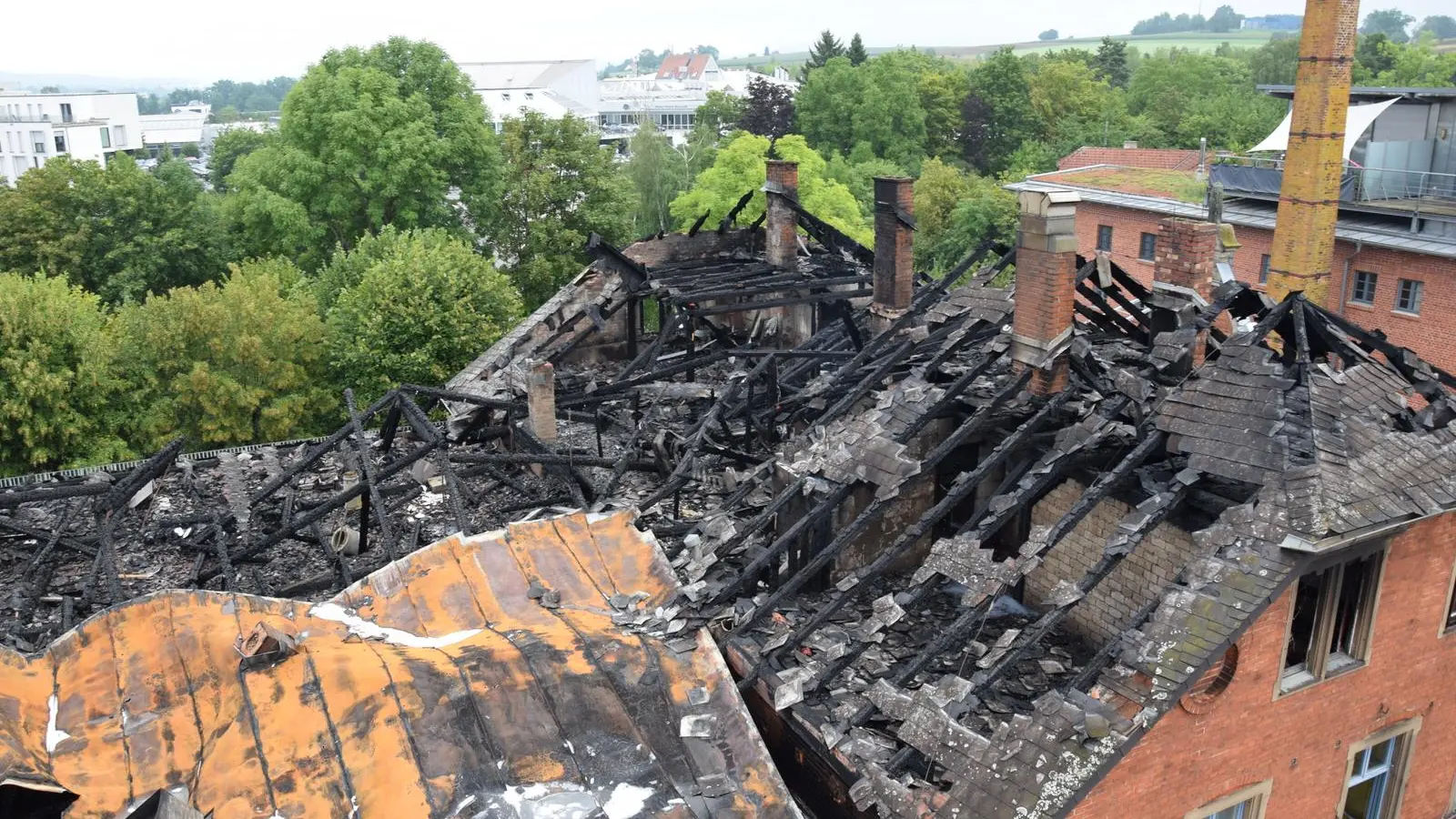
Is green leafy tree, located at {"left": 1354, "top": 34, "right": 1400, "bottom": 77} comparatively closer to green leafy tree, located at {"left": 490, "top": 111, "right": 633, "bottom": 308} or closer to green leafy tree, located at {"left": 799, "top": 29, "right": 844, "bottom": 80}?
green leafy tree, located at {"left": 799, "top": 29, "right": 844, "bottom": 80}

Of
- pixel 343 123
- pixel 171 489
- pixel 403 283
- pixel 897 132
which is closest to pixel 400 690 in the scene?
pixel 171 489

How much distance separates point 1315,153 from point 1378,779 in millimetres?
28494

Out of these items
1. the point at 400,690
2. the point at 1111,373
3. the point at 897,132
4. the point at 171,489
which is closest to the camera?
the point at 400,690

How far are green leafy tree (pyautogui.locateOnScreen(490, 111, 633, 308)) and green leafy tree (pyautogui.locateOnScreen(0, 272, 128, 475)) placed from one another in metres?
16.4

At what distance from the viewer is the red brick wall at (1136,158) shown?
162 ft

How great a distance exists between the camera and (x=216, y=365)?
101 feet

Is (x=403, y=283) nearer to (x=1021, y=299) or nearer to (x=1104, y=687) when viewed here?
(x=1021, y=299)

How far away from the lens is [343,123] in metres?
38.7

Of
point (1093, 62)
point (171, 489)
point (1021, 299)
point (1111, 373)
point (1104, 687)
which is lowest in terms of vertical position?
point (171, 489)

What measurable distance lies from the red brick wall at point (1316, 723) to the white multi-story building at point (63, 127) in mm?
91472

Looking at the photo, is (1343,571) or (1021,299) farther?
(1021,299)

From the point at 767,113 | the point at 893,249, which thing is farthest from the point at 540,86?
the point at 893,249

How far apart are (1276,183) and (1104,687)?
35046mm

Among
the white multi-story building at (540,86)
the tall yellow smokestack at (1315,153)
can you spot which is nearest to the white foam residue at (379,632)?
the tall yellow smokestack at (1315,153)
